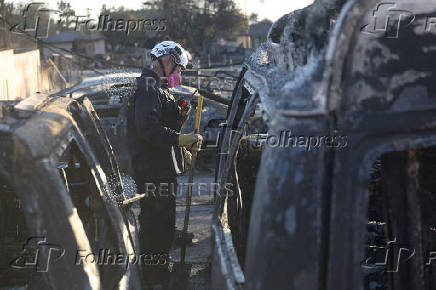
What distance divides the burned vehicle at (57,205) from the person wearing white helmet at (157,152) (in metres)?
1.03

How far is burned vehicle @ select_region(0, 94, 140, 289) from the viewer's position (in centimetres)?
226

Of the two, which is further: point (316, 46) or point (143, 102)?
point (143, 102)

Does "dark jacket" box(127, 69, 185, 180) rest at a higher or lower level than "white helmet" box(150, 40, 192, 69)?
lower

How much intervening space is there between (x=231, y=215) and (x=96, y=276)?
148cm

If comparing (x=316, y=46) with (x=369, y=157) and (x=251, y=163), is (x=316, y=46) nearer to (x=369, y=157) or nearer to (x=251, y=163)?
(x=369, y=157)

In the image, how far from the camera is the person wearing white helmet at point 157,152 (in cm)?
494

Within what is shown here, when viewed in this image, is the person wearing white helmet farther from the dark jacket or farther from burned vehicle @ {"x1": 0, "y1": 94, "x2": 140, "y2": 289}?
burned vehicle @ {"x1": 0, "y1": 94, "x2": 140, "y2": 289}

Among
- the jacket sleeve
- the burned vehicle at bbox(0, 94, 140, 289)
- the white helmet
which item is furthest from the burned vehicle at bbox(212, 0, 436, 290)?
the white helmet

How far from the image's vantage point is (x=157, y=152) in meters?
5.14

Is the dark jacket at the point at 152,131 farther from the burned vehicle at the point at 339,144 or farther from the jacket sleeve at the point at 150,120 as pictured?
the burned vehicle at the point at 339,144

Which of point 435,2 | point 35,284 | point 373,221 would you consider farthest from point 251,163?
point 435,2

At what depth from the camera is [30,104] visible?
2.75 metres

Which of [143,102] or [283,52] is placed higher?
[283,52]

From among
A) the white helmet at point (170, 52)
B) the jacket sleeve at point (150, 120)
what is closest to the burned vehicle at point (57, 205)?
the jacket sleeve at point (150, 120)
